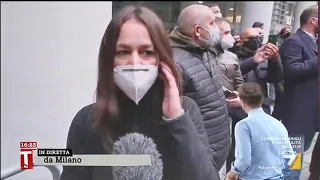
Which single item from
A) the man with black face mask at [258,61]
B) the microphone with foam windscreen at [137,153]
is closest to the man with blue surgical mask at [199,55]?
the man with black face mask at [258,61]

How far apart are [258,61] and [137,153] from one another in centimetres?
85

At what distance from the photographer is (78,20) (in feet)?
7.23

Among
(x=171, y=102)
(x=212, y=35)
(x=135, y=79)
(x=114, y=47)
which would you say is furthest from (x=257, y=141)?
(x=114, y=47)

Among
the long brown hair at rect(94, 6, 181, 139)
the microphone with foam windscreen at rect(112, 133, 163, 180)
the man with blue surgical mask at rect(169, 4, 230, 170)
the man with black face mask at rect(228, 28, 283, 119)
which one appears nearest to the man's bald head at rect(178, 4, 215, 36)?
the man with blue surgical mask at rect(169, 4, 230, 170)

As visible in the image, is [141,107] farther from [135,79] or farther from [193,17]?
[193,17]

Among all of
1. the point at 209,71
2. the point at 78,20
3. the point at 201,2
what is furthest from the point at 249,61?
the point at 78,20

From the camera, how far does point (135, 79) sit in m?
2.16

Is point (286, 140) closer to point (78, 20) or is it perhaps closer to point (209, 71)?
point (209, 71)

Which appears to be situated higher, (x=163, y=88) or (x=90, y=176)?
(x=163, y=88)

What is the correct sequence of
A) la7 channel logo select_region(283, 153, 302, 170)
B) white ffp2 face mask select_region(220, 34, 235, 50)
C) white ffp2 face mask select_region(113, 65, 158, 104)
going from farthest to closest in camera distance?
la7 channel logo select_region(283, 153, 302, 170) < white ffp2 face mask select_region(220, 34, 235, 50) < white ffp2 face mask select_region(113, 65, 158, 104)

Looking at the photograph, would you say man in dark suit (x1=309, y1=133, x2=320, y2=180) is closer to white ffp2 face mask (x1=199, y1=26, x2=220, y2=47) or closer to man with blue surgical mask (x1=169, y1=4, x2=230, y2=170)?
man with blue surgical mask (x1=169, y1=4, x2=230, y2=170)

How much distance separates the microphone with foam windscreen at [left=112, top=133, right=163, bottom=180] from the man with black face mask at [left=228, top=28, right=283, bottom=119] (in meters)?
0.52

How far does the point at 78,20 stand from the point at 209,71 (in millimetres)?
754

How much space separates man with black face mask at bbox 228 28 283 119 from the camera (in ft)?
7.59
